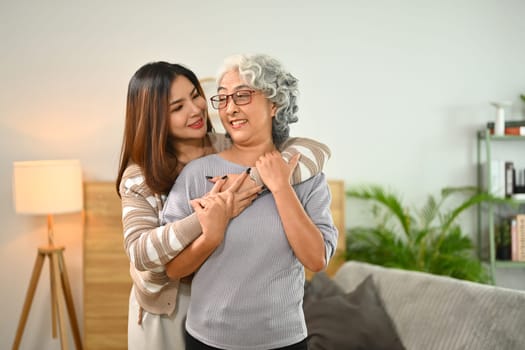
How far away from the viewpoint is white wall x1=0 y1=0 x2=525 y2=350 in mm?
3889

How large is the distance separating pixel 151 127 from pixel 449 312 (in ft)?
5.40

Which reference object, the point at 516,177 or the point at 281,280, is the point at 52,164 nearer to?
the point at 281,280

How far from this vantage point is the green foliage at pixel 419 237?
155 inches

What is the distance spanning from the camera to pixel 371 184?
13.8 feet

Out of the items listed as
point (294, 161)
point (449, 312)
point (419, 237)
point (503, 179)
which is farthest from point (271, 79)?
point (503, 179)

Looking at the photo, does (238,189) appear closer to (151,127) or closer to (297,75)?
(151,127)

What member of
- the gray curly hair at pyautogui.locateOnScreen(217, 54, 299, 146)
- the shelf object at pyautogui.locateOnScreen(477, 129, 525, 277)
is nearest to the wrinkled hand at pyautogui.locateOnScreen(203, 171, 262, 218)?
the gray curly hair at pyautogui.locateOnScreen(217, 54, 299, 146)

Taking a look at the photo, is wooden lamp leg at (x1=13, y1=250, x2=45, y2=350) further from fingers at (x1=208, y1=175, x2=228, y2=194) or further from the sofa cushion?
fingers at (x1=208, y1=175, x2=228, y2=194)

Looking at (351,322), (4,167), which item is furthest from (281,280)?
(4,167)

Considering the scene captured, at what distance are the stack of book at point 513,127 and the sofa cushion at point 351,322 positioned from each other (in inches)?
64.4

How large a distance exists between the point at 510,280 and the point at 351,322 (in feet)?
6.33

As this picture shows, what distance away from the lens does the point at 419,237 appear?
397 cm

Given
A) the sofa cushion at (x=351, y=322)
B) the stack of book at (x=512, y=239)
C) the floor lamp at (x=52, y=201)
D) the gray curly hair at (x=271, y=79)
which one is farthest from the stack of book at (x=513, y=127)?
the gray curly hair at (x=271, y=79)

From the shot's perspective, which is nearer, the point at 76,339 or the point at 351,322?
the point at 351,322
